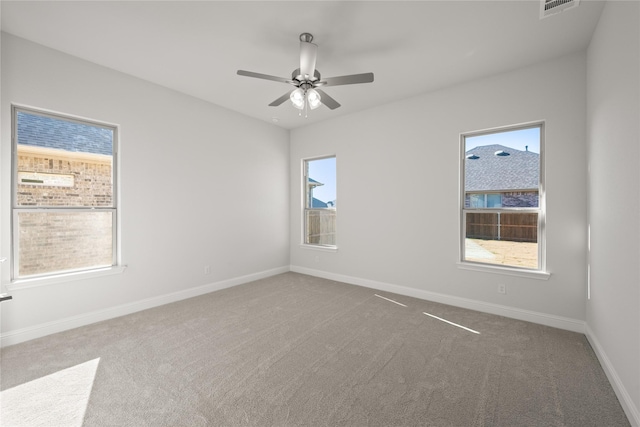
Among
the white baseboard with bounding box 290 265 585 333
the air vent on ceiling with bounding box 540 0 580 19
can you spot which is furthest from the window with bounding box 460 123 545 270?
the air vent on ceiling with bounding box 540 0 580 19

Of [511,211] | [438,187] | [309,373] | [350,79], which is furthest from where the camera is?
[438,187]

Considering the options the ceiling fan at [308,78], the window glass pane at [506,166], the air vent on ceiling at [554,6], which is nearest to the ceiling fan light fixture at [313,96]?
the ceiling fan at [308,78]

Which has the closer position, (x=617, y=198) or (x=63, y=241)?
(x=617, y=198)

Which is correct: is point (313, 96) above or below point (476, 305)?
above

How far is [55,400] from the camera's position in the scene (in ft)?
6.03

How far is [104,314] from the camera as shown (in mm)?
3145

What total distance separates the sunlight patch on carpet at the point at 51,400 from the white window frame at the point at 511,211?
3.92 metres

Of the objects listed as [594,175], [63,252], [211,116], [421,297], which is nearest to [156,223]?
[63,252]

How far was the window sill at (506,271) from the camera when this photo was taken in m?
3.02

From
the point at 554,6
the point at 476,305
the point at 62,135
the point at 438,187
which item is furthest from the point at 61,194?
the point at 476,305

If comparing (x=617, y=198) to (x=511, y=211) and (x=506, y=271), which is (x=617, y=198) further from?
(x=506, y=271)

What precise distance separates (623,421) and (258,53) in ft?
13.4

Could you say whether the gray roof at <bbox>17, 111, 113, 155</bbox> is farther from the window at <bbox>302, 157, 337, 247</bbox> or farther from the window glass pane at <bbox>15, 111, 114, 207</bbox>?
the window at <bbox>302, 157, 337, 247</bbox>

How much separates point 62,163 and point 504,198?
16.7ft
